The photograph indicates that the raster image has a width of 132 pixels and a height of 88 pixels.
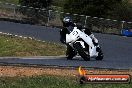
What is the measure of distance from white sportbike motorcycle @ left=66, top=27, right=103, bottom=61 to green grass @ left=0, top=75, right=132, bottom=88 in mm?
6284

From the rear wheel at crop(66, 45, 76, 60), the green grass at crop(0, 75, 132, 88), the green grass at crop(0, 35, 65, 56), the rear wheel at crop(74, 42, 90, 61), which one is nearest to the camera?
the green grass at crop(0, 75, 132, 88)

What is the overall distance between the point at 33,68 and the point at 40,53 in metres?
10.5

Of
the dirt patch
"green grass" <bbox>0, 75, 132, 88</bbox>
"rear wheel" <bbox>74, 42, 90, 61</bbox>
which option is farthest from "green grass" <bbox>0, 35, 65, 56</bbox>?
"green grass" <bbox>0, 75, 132, 88</bbox>

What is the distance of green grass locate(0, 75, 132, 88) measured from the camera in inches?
464

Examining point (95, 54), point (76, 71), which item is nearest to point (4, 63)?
point (76, 71)

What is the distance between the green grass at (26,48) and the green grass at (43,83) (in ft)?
39.6

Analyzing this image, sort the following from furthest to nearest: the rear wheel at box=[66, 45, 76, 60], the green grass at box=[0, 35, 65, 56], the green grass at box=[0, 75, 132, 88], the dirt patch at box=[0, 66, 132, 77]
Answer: the green grass at box=[0, 35, 65, 56] → the rear wheel at box=[66, 45, 76, 60] → the dirt patch at box=[0, 66, 132, 77] → the green grass at box=[0, 75, 132, 88]

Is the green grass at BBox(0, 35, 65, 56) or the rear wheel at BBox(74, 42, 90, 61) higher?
the rear wheel at BBox(74, 42, 90, 61)

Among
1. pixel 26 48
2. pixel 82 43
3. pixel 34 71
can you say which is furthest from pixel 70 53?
pixel 26 48

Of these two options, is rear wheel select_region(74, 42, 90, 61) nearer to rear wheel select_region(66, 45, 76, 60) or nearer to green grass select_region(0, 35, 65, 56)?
rear wheel select_region(66, 45, 76, 60)

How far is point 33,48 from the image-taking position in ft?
86.6

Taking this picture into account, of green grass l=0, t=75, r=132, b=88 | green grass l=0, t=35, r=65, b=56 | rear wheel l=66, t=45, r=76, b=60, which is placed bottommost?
green grass l=0, t=35, r=65, b=56

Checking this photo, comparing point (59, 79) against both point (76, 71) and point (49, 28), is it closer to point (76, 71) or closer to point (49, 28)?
point (76, 71)

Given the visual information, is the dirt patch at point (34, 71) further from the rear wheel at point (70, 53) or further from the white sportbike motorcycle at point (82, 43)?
the rear wheel at point (70, 53)
